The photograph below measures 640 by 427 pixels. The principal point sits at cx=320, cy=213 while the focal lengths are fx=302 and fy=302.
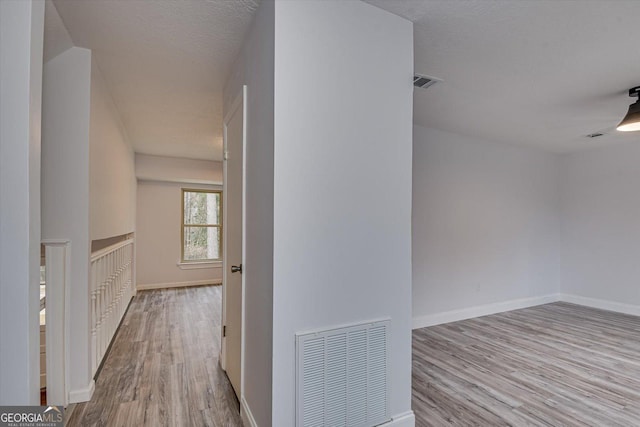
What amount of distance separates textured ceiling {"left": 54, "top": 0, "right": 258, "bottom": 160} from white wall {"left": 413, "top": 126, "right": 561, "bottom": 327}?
8.19 feet

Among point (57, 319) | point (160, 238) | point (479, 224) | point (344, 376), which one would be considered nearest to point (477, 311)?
point (479, 224)

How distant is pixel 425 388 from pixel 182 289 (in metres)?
4.93

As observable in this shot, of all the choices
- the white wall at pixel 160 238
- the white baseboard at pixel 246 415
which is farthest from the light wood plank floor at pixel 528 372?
the white wall at pixel 160 238

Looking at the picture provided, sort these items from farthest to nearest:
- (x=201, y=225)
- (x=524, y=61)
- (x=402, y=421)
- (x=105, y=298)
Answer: (x=201, y=225)
(x=105, y=298)
(x=524, y=61)
(x=402, y=421)

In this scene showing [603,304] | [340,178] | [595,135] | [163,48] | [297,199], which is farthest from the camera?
[603,304]

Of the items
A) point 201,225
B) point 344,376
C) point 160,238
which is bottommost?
point 344,376

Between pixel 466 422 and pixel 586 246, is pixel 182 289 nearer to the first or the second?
pixel 466 422

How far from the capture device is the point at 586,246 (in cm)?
484

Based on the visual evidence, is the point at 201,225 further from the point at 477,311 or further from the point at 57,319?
the point at 477,311

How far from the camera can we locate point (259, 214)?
65.6 inches

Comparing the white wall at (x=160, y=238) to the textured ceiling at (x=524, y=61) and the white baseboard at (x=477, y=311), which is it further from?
the textured ceiling at (x=524, y=61)

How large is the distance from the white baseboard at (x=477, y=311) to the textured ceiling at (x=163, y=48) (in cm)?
344

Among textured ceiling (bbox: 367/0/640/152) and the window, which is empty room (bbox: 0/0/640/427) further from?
the window

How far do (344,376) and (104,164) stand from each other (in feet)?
8.62
